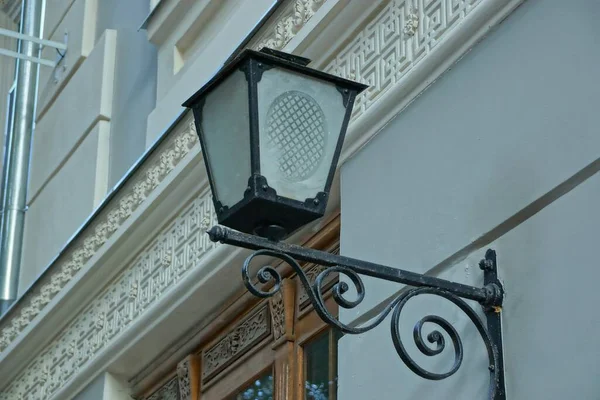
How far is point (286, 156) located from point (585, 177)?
0.67 meters

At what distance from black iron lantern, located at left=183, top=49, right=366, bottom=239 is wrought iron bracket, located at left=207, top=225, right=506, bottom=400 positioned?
5 cm

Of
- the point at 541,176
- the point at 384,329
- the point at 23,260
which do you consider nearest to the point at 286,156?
the point at 541,176

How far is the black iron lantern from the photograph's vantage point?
2.98 metres

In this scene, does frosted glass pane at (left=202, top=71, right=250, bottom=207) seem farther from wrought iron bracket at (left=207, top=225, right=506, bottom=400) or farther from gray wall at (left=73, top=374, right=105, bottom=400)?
gray wall at (left=73, top=374, right=105, bottom=400)

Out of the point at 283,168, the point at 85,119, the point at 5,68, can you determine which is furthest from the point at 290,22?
the point at 5,68

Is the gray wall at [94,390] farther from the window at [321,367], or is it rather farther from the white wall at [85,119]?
the window at [321,367]

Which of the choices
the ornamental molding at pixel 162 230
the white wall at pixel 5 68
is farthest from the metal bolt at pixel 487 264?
the white wall at pixel 5 68

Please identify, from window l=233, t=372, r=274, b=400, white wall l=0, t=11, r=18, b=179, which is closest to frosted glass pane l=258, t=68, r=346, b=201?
window l=233, t=372, r=274, b=400

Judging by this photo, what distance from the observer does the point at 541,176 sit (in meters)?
3.25

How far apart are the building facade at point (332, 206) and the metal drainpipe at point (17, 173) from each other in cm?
7

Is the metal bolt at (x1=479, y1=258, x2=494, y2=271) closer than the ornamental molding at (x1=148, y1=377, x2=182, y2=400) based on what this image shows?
Yes

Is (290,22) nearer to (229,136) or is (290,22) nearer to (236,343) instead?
(236,343)

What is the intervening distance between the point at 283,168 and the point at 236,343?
6.72 feet

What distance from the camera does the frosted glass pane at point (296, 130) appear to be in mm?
2998
